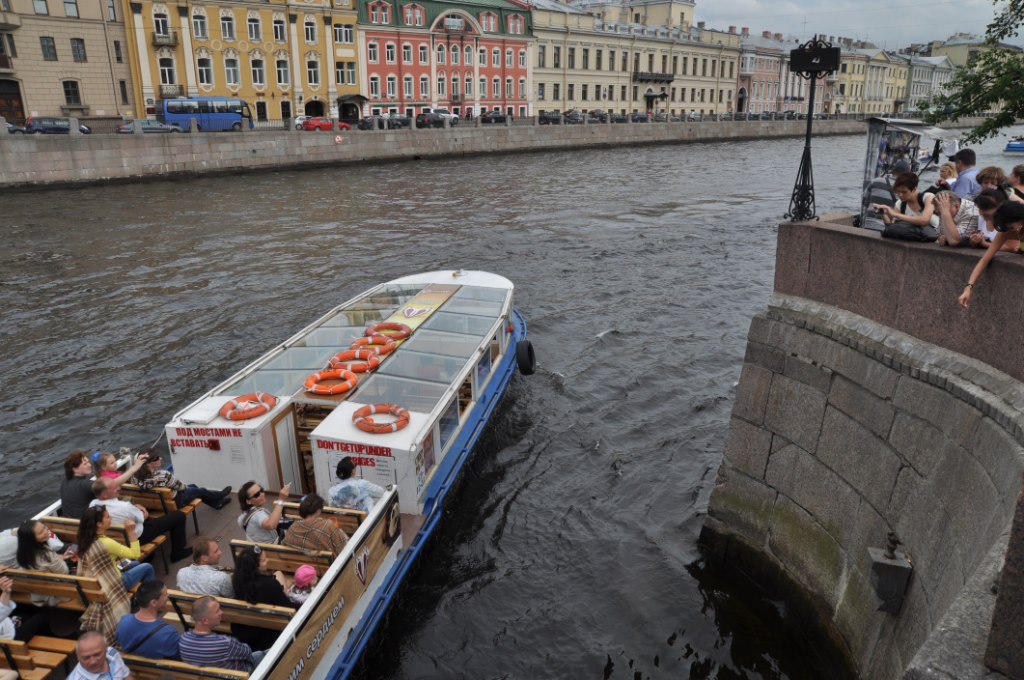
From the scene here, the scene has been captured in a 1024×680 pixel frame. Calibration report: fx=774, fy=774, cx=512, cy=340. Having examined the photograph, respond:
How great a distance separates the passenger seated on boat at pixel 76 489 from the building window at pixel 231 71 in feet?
160

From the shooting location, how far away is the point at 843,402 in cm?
662

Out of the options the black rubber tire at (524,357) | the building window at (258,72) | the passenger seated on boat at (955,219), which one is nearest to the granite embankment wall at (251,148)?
the building window at (258,72)

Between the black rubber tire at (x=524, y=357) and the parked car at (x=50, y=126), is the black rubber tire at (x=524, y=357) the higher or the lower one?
the lower one

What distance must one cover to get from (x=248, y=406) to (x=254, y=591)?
3.02 m

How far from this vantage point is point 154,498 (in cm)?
781

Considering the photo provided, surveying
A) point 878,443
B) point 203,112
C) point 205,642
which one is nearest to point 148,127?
point 203,112

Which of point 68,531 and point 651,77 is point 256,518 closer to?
point 68,531

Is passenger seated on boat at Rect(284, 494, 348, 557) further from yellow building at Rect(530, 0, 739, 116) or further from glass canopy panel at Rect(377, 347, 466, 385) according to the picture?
yellow building at Rect(530, 0, 739, 116)

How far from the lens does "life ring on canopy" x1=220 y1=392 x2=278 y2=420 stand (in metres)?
8.63

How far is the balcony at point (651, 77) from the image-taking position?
257ft

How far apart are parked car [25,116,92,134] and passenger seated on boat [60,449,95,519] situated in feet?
109

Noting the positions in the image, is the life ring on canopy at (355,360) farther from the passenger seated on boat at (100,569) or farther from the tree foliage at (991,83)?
the tree foliage at (991,83)

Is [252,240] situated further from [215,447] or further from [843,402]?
[843,402]

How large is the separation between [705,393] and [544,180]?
27.8 metres
